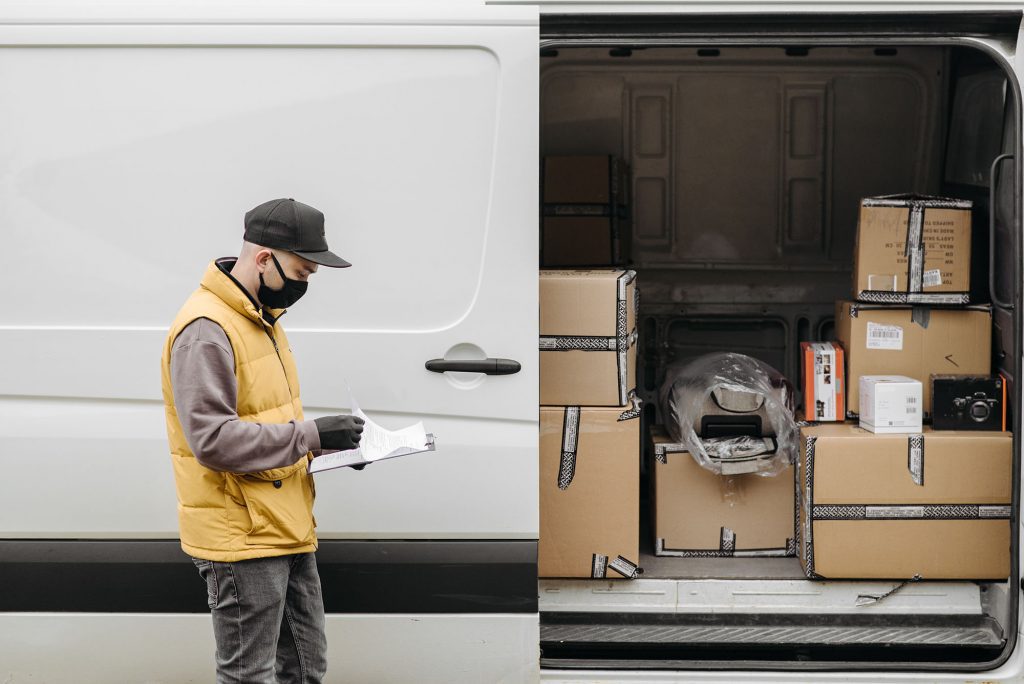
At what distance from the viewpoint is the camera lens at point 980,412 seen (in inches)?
122

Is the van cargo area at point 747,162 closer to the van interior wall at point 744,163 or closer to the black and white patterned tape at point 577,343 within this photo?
the van interior wall at point 744,163

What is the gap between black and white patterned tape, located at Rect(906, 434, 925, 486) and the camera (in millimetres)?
3068

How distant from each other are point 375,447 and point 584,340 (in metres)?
0.90

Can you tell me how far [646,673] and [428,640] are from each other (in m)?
0.61

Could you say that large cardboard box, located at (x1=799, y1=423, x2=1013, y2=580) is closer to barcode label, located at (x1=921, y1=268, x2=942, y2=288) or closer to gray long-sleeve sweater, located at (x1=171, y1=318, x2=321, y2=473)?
barcode label, located at (x1=921, y1=268, x2=942, y2=288)

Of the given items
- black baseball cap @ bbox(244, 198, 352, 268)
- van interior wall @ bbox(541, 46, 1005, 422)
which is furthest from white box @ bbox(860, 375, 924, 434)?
black baseball cap @ bbox(244, 198, 352, 268)

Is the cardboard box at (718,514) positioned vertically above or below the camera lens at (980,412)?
below

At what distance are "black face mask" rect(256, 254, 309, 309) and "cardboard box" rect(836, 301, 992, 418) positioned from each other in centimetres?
189

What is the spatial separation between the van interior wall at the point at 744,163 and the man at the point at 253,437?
6.97ft

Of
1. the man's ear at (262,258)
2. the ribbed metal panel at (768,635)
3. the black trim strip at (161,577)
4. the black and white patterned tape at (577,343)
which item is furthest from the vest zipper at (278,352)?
the ribbed metal panel at (768,635)

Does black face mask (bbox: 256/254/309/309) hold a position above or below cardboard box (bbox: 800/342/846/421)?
above

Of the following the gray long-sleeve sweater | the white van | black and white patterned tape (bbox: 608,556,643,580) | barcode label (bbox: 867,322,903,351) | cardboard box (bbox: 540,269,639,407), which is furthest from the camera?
barcode label (bbox: 867,322,903,351)

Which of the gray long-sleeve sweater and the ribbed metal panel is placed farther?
the ribbed metal panel

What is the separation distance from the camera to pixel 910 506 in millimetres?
3062
